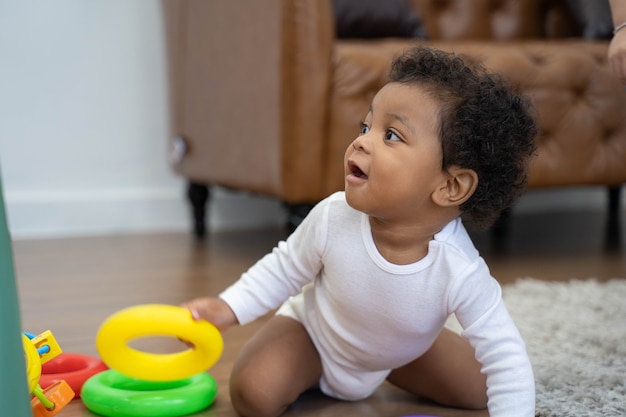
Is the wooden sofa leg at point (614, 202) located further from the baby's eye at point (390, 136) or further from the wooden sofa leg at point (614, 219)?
the baby's eye at point (390, 136)

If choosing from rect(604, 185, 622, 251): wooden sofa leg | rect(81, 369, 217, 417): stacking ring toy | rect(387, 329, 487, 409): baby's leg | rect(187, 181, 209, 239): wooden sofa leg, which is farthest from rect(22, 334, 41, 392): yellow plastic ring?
rect(604, 185, 622, 251): wooden sofa leg

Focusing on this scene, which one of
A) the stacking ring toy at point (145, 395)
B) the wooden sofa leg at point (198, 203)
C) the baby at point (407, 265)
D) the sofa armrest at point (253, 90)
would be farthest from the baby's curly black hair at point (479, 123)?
the wooden sofa leg at point (198, 203)

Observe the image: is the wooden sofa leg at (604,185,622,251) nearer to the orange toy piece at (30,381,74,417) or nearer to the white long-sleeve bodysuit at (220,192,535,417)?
the white long-sleeve bodysuit at (220,192,535,417)

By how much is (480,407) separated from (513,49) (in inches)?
41.7

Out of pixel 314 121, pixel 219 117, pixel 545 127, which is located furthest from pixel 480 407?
pixel 219 117

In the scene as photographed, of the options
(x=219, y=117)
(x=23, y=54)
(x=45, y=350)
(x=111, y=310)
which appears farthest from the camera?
(x=23, y=54)

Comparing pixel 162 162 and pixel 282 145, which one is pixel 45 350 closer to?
pixel 282 145

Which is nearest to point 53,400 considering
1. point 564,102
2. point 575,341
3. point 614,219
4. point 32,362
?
point 32,362

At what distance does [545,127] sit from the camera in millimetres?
1844

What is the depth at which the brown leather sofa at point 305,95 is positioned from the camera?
5.51ft

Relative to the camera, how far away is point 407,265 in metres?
0.87

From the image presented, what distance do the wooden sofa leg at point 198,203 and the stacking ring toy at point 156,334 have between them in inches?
52.3

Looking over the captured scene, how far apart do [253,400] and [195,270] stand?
0.87m

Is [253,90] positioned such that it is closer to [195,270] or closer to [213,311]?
[195,270]
